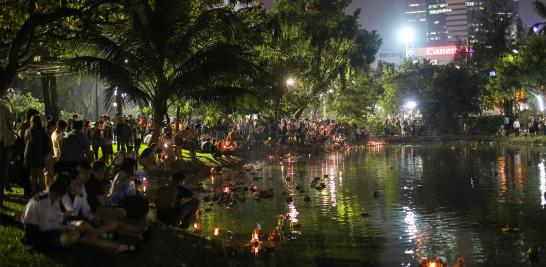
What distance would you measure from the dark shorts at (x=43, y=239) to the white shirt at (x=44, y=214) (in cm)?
7

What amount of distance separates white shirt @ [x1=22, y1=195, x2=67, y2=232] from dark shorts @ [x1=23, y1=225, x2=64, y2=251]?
7 cm

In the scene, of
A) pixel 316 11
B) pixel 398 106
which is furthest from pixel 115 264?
pixel 398 106

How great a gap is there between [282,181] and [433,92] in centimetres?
3637

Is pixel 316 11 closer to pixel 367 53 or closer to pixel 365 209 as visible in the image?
pixel 367 53

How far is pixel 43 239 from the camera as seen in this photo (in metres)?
8.90

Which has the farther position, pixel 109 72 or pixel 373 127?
pixel 373 127

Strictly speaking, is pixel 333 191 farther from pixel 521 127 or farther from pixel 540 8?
pixel 521 127

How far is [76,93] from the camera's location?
65.1 metres

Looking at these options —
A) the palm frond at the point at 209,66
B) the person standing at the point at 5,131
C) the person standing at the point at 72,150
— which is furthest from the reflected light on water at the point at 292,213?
the palm frond at the point at 209,66

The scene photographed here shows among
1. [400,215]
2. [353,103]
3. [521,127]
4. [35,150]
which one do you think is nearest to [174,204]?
[35,150]

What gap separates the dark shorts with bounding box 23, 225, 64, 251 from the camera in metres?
8.85

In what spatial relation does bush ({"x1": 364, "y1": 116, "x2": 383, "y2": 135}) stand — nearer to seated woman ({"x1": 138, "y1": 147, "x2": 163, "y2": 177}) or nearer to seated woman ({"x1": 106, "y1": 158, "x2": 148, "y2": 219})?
seated woman ({"x1": 138, "y1": 147, "x2": 163, "y2": 177})

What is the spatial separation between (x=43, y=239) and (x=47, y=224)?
21 centimetres

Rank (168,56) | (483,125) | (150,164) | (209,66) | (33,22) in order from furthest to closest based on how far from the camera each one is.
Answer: (483,125) < (168,56) < (150,164) < (209,66) < (33,22)
